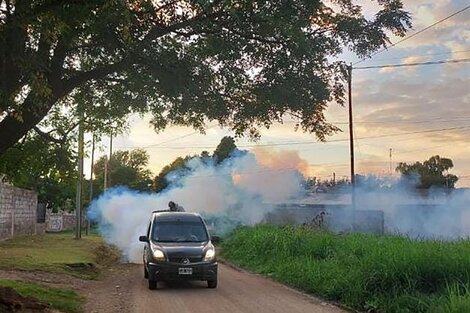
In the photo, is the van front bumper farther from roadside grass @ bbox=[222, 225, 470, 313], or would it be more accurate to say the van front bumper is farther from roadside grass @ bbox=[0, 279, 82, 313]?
roadside grass @ bbox=[222, 225, 470, 313]

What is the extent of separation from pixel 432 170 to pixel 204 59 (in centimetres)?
7068

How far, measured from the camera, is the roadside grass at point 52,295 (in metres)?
11.7

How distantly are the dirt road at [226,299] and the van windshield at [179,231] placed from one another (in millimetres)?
1183

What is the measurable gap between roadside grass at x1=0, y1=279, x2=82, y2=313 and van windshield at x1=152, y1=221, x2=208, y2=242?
3.04 m

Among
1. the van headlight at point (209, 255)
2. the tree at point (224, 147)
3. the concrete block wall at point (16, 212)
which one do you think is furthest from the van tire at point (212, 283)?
the tree at point (224, 147)

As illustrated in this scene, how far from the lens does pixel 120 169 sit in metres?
82.7

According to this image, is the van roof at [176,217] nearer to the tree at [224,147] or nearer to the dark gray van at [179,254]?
the dark gray van at [179,254]

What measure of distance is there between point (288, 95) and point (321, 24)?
4.83ft

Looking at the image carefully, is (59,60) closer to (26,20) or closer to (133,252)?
Answer: (26,20)

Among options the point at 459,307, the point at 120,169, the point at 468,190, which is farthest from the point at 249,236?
the point at 120,169

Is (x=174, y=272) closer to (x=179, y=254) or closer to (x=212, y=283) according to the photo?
(x=179, y=254)

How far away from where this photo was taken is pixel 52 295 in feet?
42.2

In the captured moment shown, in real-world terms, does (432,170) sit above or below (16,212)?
above

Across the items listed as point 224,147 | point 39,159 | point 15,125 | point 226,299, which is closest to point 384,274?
point 226,299
